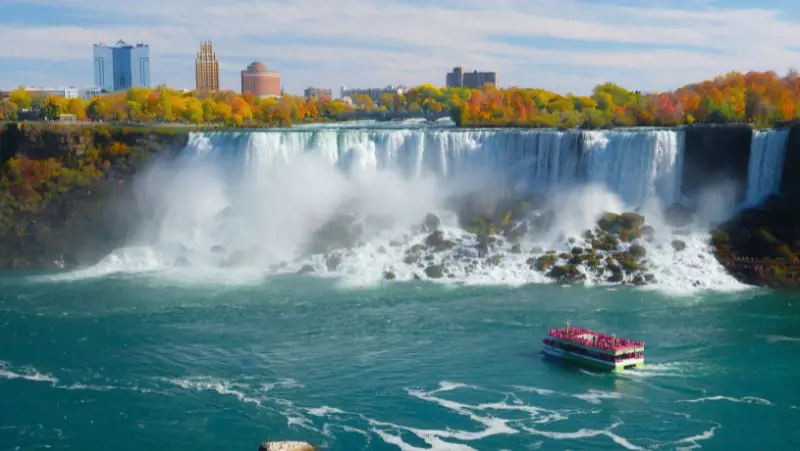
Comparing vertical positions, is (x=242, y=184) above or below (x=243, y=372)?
above

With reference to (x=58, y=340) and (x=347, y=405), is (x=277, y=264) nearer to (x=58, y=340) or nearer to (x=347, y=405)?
(x=58, y=340)

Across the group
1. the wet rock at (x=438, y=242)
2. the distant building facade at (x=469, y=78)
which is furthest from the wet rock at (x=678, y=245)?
the distant building facade at (x=469, y=78)

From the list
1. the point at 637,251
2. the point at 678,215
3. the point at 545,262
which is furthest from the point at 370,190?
the point at 678,215

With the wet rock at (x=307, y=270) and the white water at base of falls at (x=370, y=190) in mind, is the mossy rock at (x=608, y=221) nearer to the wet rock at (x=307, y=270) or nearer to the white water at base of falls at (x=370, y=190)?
the white water at base of falls at (x=370, y=190)

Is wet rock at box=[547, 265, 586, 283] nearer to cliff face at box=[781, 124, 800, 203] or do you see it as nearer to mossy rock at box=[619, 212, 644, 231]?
mossy rock at box=[619, 212, 644, 231]

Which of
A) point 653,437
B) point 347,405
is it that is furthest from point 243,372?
point 653,437

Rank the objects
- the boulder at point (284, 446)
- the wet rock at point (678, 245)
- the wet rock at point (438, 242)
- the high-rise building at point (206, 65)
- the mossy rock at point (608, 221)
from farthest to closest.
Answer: the high-rise building at point (206, 65), the mossy rock at point (608, 221), the wet rock at point (438, 242), the wet rock at point (678, 245), the boulder at point (284, 446)
